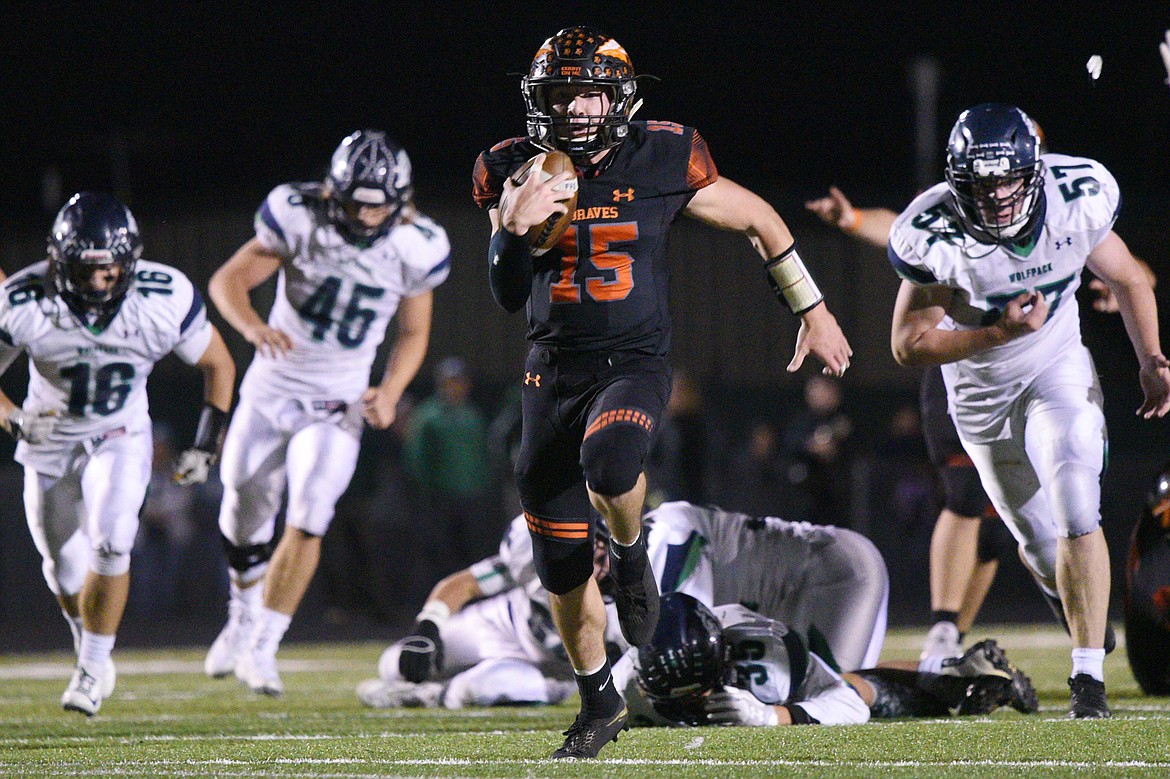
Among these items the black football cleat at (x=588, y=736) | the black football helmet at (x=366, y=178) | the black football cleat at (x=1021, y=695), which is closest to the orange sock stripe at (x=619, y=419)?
the black football cleat at (x=588, y=736)

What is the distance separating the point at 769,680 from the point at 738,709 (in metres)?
0.22

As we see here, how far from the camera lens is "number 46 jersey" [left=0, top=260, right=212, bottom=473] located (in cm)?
568

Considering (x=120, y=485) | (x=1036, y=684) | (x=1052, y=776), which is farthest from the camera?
(x=1036, y=684)

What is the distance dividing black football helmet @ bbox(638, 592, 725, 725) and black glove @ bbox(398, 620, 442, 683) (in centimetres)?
135

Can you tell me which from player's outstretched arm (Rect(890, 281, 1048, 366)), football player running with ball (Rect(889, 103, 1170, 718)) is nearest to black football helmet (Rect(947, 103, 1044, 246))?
football player running with ball (Rect(889, 103, 1170, 718))

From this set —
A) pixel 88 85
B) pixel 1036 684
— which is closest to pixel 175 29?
pixel 88 85

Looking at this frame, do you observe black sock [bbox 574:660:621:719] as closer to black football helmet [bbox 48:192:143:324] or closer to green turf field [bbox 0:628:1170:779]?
green turf field [bbox 0:628:1170:779]

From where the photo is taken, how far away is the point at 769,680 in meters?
4.81

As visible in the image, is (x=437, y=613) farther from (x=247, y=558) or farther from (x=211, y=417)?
(x=211, y=417)

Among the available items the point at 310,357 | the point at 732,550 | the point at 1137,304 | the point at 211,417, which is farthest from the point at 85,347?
the point at 1137,304

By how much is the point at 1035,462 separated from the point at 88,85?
13.5m

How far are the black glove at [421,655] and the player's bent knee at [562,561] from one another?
1.97m

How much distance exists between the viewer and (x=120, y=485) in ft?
18.6

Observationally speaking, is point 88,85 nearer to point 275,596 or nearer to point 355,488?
point 355,488
